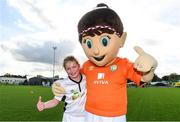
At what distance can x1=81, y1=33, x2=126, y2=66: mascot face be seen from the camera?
4.28 m

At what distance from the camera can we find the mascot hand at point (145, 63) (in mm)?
3957

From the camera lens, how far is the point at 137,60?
4031mm

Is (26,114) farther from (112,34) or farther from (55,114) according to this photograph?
(112,34)

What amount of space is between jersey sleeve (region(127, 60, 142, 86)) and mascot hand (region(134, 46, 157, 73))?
0.68ft

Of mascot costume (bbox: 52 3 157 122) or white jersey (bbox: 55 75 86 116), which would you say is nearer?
mascot costume (bbox: 52 3 157 122)

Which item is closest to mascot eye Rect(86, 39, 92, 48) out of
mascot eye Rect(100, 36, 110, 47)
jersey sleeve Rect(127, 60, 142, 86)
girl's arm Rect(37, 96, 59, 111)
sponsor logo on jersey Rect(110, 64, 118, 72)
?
mascot eye Rect(100, 36, 110, 47)

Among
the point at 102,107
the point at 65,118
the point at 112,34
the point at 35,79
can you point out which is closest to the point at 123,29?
the point at 112,34

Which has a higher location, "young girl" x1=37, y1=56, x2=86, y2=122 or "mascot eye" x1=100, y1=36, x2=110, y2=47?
"mascot eye" x1=100, y1=36, x2=110, y2=47

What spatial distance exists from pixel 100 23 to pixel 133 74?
0.64 m

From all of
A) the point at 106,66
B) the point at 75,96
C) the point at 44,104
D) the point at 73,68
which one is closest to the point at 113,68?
the point at 106,66

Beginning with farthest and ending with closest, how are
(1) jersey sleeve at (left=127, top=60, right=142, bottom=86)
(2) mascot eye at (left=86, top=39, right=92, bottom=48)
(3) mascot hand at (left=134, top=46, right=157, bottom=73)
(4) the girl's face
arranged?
(4) the girl's face
(2) mascot eye at (left=86, top=39, right=92, bottom=48)
(1) jersey sleeve at (left=127, top=60, right=142, bottom=86)
(3) mascot hand at (left=134, top=46, right=157, bottom=73)

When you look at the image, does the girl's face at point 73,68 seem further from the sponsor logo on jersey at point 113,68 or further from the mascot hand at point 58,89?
the sponsor logo on jersey at point 113,68

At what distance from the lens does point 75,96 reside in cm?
467

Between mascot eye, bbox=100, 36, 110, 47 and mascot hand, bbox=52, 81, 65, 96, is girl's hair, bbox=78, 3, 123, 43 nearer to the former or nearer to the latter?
mascot eye, bbox=100, 36, 110, 47
